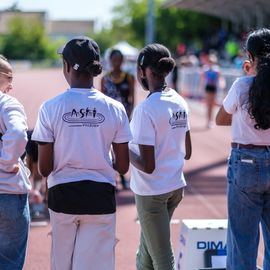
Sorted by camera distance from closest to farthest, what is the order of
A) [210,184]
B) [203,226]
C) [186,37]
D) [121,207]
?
[203,226] → [121,207] → [210,184] → [186,37]

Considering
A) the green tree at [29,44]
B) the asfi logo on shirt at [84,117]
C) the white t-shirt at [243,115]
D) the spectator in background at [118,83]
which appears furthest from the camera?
the green tree at [29,44]

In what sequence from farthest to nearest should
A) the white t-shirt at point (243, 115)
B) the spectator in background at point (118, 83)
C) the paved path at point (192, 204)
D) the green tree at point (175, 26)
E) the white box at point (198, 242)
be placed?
1. the green tree at point (175, 26)
2. the spectator in background at point (118, 83)
3. the paved path at point (192, 204)
4. the white box at point (198, 242)
5. the white t-shirt at point (243, 115)

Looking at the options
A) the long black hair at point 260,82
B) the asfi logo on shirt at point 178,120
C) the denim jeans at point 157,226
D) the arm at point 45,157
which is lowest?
the denim jeans at point 157,226

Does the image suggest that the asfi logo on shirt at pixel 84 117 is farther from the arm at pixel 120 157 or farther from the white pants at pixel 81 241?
the white pants at pixel 81 241

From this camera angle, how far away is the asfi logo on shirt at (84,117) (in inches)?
153

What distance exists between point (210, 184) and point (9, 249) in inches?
251

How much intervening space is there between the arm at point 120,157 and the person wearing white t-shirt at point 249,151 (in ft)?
2.41

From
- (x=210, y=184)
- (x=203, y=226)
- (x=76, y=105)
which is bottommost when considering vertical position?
(x=210, y=184)

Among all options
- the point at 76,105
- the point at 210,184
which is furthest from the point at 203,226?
the point at 210,184

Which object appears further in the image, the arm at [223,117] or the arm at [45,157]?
the arm at [223,117]

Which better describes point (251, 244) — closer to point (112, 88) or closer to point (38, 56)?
point (112, 88)

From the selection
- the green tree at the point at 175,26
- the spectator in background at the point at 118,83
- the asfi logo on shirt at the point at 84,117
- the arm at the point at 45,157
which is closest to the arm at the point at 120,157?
the asfi logo on shirt at the point at 84,117

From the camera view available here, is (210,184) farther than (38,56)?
No

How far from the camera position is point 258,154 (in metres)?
4.27
